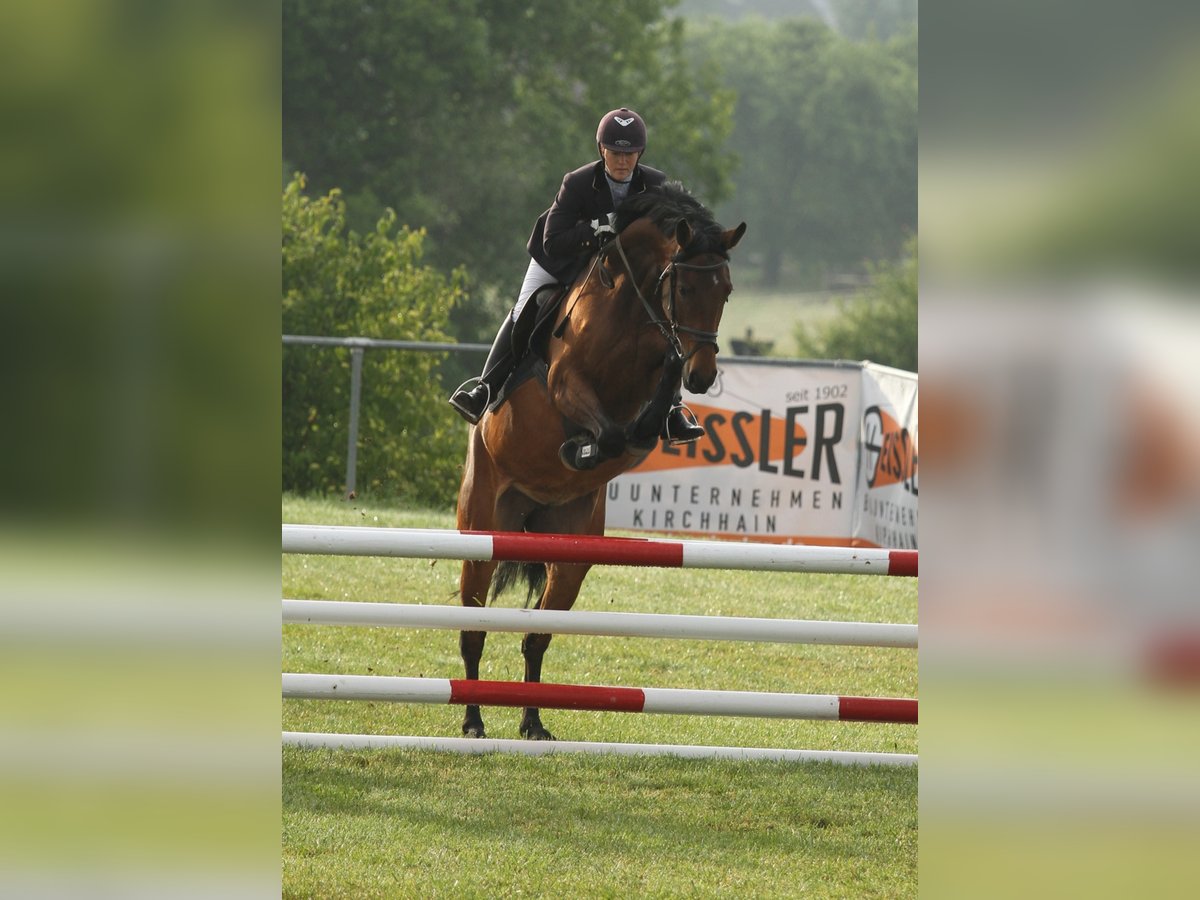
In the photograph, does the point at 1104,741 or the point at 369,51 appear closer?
the point at 1104,741

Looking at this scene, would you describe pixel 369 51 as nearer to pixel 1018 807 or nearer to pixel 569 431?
pixel 569 431

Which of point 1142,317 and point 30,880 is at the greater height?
point 1142,317

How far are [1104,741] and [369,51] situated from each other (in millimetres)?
34134

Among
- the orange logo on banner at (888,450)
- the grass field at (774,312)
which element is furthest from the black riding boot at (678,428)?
the grass field at (774,312)

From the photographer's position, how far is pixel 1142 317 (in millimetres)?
1152

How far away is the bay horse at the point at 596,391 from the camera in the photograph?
5.09 meters

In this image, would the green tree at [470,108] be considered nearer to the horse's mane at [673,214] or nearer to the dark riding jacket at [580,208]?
the dark riding jacket at [580,208]

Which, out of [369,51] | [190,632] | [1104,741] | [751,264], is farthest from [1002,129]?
[751,264]

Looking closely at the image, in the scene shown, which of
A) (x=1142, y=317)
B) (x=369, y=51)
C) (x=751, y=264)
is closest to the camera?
(x=1142, y=317)

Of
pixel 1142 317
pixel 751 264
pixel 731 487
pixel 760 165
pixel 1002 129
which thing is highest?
pixel 760 165

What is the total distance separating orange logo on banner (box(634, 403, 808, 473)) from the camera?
40.6 ft

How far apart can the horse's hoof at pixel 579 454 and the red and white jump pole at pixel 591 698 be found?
1099 millimetres

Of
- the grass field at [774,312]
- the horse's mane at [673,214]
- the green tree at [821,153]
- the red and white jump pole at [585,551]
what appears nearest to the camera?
the red and white jump pole at [585,551]

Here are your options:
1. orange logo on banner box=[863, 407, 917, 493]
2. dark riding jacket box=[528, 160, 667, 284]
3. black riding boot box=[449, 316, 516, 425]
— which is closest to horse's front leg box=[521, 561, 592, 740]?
black riding boot box=[449, 316, 516, 425]
